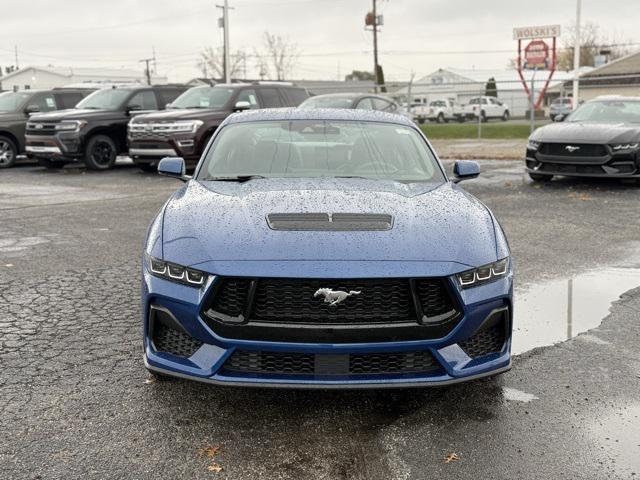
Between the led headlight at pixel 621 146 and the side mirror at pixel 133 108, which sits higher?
the side mirror at pixel 133 108

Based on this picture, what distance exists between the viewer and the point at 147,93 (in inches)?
671

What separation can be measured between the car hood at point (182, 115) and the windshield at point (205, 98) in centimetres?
46

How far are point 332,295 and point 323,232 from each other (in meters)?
0.43

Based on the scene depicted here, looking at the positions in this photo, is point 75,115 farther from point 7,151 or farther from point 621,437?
point 621,437

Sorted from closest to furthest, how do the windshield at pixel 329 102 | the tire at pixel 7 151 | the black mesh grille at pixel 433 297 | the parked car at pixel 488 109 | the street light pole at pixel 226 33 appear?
the black mesh grille at pixel 433 297
the windshield at pixel 329 102
the tire at pixel 7 151
the street light pole at pixel 226 33
the parked car at pixel 488 109

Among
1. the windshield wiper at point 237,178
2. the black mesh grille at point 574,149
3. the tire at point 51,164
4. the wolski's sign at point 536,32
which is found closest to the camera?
the windshield wiper at point 237,178

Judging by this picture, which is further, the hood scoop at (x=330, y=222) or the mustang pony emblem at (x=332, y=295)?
the hood scoop at (x=330, y=222)

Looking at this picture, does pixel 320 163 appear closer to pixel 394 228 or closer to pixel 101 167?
pixel 394 228

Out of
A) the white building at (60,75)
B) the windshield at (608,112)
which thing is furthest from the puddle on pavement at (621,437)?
the white building at (60,75)

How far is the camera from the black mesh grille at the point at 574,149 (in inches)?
443

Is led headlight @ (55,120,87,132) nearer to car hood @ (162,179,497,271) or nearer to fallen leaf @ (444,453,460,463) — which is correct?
car hood @ (162,179,497,271)

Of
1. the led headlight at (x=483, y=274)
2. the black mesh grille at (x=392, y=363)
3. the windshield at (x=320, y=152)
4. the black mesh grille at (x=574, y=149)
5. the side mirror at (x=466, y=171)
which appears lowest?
the black mesh grille at (x=392, y=363)

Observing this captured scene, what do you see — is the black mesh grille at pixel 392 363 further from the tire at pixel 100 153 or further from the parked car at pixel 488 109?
the parked car at pixel 488 109

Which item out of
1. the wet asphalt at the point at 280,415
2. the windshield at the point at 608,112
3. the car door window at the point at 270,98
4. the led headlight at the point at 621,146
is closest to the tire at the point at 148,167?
the car door window at the point at 270,98
